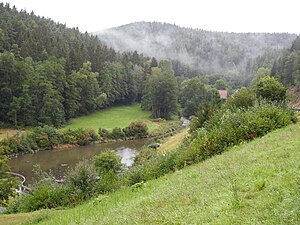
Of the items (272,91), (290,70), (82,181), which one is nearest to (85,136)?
(272,91)

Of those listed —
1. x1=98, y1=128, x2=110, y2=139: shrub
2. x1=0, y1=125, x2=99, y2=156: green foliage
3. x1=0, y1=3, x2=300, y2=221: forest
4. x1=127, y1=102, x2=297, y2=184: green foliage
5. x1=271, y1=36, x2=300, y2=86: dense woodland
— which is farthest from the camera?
x1=271, y1=36, x2=300, y2=86: dense woodland

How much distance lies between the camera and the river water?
149 feet

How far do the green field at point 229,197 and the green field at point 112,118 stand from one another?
196 ft

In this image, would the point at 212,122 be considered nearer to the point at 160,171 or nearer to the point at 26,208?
the point at 160,171

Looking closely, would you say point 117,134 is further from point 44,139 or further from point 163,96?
point 163,96

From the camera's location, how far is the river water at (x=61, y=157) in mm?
45500

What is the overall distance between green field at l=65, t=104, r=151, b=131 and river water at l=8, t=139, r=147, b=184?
35.1 feet

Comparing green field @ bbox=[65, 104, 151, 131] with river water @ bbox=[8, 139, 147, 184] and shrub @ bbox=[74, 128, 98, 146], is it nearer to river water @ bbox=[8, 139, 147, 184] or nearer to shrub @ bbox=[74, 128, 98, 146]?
shrub @ bbox=[74, 128, 98, 146]

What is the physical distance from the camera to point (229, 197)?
7082 millimetres

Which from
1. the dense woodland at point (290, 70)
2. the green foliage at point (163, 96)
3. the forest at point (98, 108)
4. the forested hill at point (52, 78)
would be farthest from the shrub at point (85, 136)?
the dense woodland at point (290, 70)

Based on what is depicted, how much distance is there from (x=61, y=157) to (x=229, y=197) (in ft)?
158

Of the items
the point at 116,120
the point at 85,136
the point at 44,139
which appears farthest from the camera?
the point at 116,120

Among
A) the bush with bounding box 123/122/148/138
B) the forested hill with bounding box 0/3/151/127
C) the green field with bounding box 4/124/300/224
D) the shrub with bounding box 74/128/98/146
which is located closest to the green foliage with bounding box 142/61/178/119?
the forested hill with bounding box 0/3/151/127

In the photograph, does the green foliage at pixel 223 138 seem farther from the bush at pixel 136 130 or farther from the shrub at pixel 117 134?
the bush at pixel 136 130
